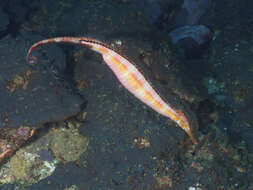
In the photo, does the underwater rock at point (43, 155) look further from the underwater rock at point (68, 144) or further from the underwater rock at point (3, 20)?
the underwater rock at point (3, 20)

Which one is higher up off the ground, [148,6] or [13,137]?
[148,6]

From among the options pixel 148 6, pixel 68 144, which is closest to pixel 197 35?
pixel 148 6

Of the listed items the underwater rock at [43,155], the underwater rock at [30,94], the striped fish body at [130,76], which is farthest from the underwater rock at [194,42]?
the underwater rock at [43,155]

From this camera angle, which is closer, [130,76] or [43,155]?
[130,76]

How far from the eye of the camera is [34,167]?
3643 millimetres

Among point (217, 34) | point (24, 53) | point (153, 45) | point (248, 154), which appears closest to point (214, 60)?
point (217, 34)

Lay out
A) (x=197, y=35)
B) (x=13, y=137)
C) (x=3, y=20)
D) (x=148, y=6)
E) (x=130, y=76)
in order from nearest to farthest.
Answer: (x=130, y=76)
(x=13, y=137)
(x=3, y=20)
(x=197, y=35)
(x=148, y=6)

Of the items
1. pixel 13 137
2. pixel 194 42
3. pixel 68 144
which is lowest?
pixel 68 144

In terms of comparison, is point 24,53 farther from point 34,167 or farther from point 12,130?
point 34,167

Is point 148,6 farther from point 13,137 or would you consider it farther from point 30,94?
point 13,137

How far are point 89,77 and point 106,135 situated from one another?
1.36 meters

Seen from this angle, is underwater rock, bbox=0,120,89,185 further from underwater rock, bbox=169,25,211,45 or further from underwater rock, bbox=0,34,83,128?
underwater rock, bbox=169,25,211,45

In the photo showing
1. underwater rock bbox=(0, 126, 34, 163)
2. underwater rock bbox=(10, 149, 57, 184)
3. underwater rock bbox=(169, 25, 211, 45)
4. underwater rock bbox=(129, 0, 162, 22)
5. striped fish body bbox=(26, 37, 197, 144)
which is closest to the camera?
striped fish body bbox=(26, 37, 197, 144)

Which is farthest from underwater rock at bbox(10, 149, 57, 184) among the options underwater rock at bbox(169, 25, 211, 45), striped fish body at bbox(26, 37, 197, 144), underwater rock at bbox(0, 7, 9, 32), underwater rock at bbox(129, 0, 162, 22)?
underwater rock at bbox(129, 0, 162, 22)
